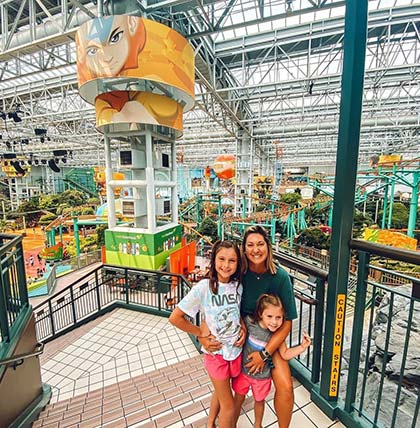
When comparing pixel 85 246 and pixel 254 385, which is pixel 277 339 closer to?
pixel 254 385

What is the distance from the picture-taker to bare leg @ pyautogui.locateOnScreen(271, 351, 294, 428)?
4.90 feet

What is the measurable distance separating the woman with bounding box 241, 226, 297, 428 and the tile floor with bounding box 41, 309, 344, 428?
2437 mm

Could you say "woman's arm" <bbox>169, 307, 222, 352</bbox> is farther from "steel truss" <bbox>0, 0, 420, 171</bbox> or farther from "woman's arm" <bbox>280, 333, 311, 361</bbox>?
"steel truss" <bbox>0, 0, 420, 171</bbox>

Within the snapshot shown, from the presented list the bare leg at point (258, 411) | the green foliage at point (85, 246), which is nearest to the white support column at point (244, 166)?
the green foliage at point (85, 246)

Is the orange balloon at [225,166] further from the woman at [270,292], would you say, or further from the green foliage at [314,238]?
the woman at [270,292]

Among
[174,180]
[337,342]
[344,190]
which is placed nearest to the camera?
[344,190]

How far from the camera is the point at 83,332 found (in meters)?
4.60

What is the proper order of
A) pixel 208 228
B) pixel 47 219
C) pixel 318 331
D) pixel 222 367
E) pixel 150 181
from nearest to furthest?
pixel 222 367, pixel 318 331, pixel 150 181, pixel 208 228, pixel 47 219

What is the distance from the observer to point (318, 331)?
6.39 feet

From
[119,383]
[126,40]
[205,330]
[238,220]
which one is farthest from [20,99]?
[205,330]

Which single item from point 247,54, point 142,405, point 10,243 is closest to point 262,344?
point 142,405

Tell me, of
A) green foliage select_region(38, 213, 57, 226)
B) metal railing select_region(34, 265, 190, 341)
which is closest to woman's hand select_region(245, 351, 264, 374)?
metal railing select_region(34, 265, 190, 341)

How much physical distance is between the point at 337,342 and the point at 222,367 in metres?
0.85

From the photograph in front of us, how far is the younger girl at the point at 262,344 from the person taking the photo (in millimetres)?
1448
